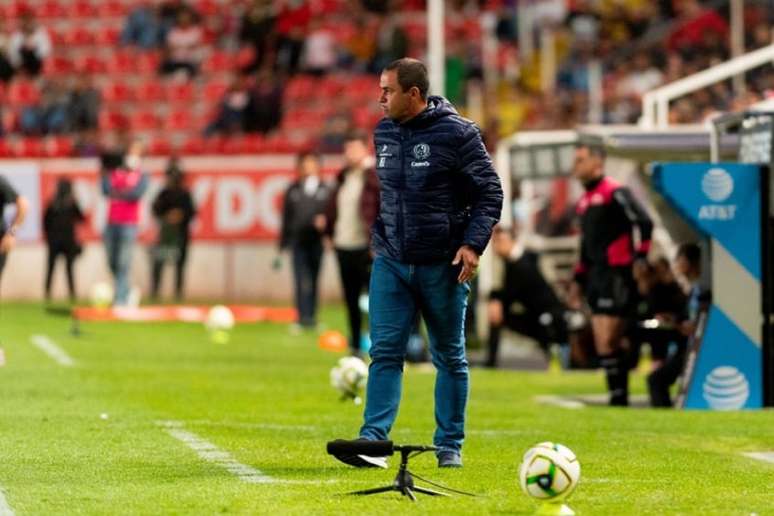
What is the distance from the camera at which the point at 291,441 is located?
1152 centimetres

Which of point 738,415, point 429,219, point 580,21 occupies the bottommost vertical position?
point 738,415

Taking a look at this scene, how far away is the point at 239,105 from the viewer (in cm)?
3312

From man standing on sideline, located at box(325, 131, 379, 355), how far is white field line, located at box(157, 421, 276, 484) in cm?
673

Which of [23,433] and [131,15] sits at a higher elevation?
[131,15]

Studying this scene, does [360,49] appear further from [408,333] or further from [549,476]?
[549,476]

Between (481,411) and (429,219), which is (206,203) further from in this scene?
(429,219)

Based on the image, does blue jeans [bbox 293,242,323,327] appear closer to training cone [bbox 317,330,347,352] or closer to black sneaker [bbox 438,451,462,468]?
training cone [bbox 317,330,347,352]

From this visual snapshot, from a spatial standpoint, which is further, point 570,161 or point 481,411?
point 570,161

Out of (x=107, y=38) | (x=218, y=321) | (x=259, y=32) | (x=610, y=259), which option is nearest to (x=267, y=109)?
(x=259, y=32)

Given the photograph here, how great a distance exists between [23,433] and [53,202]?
61.9 feet

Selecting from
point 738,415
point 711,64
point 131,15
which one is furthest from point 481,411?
point 131,15

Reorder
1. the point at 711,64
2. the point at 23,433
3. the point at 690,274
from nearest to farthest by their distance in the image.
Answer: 1. the point at 23,433
2. the point at 690,274
3. the point at 711,64

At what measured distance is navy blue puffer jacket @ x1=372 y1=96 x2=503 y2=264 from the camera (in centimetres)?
988

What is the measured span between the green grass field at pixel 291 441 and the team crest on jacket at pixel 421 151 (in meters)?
1.59
